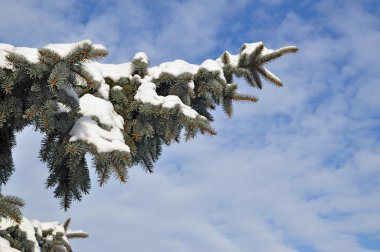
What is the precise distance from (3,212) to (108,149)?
1.08 meters

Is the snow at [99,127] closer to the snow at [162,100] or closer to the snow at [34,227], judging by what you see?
the snow at [162,100]

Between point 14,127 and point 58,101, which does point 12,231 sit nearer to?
point 14,127

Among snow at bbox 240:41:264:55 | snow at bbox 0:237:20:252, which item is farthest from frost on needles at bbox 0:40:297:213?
snow at bbox 0:237:20:252

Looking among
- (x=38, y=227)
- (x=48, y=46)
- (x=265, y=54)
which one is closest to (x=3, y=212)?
(x=48, y=46)

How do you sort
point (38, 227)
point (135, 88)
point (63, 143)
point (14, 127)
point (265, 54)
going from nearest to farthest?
point (63, 143)
point (14, 127)
point (135, 88)
point (265, 54)
point (38, 227)

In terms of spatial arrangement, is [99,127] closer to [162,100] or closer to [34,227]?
[162,100]

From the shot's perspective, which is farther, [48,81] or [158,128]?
[158,128]

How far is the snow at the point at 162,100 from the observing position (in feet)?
15.0

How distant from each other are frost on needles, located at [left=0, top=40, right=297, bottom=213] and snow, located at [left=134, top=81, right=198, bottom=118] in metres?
0.01

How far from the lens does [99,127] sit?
158 inches

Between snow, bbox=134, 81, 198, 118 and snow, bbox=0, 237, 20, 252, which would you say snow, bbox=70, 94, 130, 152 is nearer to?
snow, bbox=134, 81, 198, 118

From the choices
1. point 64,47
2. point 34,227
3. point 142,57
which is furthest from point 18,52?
A: point 34,227

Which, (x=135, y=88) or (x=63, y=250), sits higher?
(x=135, y=88)

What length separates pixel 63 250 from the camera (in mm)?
6688
